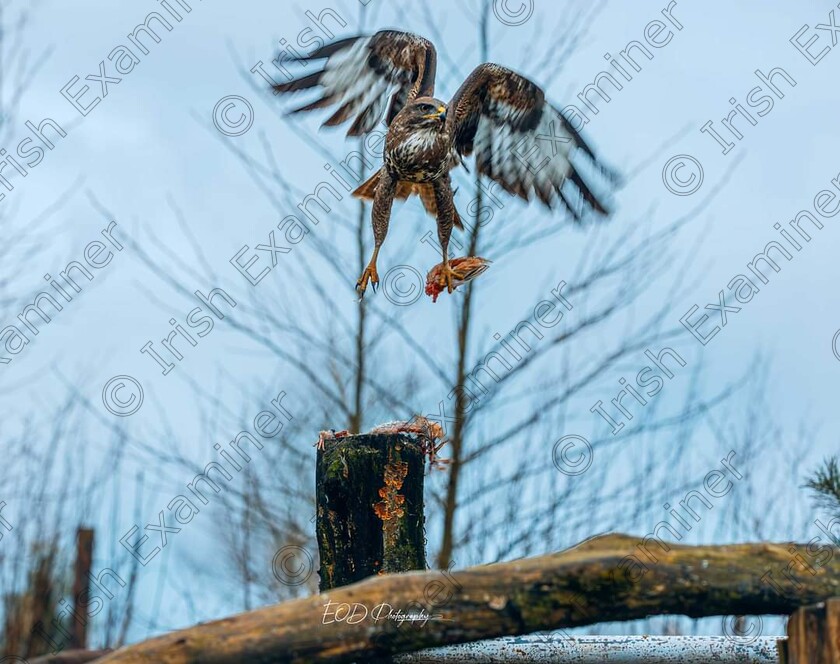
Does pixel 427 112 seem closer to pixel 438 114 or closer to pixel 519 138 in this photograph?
pixel 438 114

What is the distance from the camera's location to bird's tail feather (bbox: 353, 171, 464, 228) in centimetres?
582

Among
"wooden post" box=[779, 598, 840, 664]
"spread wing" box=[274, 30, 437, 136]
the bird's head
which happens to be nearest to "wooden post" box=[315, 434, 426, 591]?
"wooden post" box=[779, 598, 840, 664]

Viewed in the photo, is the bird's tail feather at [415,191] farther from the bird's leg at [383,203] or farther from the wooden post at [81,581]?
the wooden post at [81,581]

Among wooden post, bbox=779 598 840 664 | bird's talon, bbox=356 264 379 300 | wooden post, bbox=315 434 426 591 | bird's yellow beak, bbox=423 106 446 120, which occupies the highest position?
bird's yellow beak, bbox=423 106 446 120

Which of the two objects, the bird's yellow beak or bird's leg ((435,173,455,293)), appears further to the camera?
bird's leg ((435,173,455,293))

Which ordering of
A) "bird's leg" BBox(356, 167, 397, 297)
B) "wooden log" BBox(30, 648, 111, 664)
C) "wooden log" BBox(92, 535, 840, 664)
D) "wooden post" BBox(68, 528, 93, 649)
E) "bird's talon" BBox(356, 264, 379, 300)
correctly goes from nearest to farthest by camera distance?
"wooden log" BBox(92, 535, 840, 664) → "wooden log" BBox(30, 648, 111, 664) → "bird's talon" BBox(356, 264, 379, 300) → "bird's leg" BBox(356, 167, 397, 297) → "wooden post" BBox(68, 528, 93, 649)

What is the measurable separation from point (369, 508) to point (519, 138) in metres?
2.83

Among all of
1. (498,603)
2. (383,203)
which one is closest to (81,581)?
(383,203)

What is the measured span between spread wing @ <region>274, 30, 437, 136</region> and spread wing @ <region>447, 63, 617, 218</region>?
1.21 ft

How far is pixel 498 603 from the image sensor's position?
294 cm

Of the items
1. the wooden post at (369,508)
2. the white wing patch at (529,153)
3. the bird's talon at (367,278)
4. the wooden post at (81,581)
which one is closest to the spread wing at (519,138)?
the white wing patch at (529,153)

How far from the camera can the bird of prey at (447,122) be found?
5730mm

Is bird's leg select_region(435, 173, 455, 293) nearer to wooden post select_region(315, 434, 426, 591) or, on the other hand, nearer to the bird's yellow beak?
the bird's yellow beak

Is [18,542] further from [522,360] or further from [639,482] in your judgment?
[639,482]
